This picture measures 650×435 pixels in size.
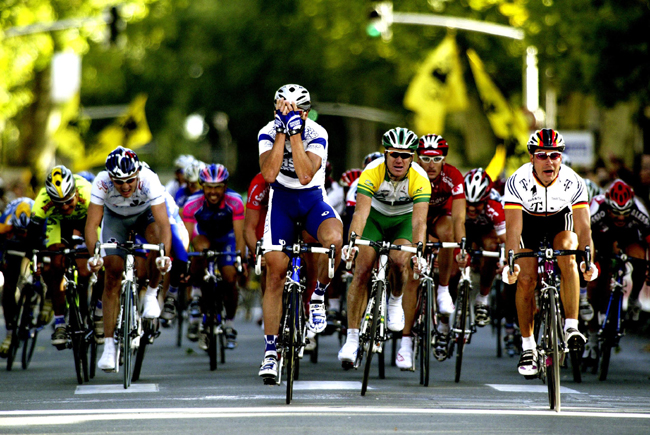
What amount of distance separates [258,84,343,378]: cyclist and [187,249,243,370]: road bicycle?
3.17 m

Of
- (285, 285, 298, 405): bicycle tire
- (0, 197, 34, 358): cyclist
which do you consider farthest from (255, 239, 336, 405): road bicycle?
(0, 197, 34, 358): cyclist

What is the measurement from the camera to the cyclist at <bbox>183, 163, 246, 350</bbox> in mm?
14578

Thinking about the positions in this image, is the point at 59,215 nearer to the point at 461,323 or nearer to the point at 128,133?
the point at 461,323

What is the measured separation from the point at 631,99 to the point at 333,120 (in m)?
41.1

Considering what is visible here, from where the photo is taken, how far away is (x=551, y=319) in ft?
34.2

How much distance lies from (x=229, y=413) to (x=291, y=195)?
193 cm

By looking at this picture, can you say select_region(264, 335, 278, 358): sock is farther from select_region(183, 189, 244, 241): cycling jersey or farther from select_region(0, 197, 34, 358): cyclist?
select_region(0, 197, 34, 358): cyclist

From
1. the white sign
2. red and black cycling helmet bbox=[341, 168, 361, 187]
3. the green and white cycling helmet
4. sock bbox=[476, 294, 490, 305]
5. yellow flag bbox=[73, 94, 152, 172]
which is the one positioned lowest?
sock bbox=[476, 294, 490, 305]

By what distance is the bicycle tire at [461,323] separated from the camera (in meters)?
12.7

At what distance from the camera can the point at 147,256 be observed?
1316cm

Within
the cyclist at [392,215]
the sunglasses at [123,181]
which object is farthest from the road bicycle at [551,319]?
the sunglasses at [123,181]

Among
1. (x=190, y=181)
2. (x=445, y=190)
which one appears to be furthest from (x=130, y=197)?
(x=190, y=181)

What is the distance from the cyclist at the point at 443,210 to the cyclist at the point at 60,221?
3459mm

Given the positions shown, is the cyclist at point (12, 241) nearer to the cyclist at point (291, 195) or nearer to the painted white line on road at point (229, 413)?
the painted white line on road at point (229, 413)
